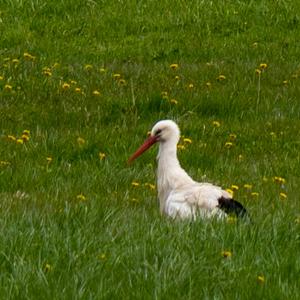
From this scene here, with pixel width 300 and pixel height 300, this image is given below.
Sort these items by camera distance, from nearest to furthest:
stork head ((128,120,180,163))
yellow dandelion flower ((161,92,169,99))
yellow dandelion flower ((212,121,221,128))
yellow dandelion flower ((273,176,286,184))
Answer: stork head ((128,120,180,163)) → yellow dandelion flower ((273,176,286,184)) → yellow dandelion flower ((212,121,221,128)) → yellow dandelion flower ((161,92,169,99))

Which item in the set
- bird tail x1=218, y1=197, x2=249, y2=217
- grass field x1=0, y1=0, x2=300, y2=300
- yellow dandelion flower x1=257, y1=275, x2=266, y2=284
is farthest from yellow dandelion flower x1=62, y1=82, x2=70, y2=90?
yellow dandelion flower x1=257, y1=275, x2=266, y2=284

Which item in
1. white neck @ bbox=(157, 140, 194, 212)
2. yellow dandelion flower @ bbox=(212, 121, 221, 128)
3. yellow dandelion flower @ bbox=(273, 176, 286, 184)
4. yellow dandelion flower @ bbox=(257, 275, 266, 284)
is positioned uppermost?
yellow dandelion flower @ bbox=(257, 275, 266, 284)

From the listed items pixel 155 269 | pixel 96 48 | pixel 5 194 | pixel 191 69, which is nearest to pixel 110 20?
pixel 96 48

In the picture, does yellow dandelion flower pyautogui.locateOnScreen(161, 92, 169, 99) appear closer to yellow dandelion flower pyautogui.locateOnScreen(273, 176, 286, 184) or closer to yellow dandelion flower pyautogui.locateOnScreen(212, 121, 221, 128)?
yellow dandelion flower pyautogui.locateOnScreen(212, 121, 221, 128)

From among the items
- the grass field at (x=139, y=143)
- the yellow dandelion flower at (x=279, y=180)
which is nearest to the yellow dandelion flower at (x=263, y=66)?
the grass field at (x=139, y=143)

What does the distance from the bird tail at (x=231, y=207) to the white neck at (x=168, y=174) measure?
75cm

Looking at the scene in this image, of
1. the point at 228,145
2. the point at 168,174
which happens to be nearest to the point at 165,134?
the point at 168,174

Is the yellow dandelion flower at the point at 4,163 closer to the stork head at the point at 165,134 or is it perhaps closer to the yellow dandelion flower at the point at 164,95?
the stork head at the point at 165,134

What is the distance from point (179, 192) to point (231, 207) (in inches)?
31.9

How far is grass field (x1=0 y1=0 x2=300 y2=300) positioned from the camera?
6.32m

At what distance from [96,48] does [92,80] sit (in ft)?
7.89

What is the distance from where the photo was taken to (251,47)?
634 inches

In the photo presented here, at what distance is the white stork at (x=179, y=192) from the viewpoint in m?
7.88

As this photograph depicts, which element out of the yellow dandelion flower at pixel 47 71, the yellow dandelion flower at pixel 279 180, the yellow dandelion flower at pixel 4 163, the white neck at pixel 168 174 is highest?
the white neck at pixel 168 174
